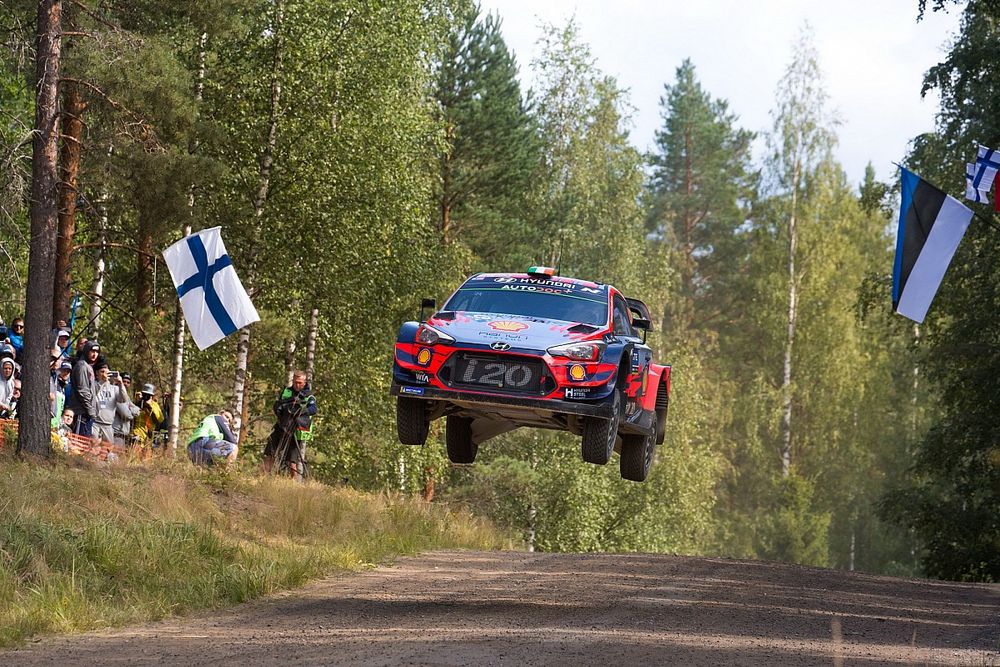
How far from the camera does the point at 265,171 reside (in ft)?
88.7

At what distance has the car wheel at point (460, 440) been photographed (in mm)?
14617

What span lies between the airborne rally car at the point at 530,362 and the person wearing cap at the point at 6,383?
7624 mm

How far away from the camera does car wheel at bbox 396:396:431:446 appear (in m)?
12.7

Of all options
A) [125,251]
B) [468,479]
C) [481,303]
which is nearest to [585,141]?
[468,479]

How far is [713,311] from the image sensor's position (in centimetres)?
6606

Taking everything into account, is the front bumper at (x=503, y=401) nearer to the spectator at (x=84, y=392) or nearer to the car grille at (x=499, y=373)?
the car grille at (x=499, y=373)

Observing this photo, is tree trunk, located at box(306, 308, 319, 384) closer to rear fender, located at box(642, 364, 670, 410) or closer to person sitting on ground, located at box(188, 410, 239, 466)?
person sitting on ground, located at box(188, 410, 239, 466)

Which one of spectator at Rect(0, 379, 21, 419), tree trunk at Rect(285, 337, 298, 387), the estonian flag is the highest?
the estonian flag

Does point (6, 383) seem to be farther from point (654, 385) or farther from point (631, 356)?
point (631, 356)

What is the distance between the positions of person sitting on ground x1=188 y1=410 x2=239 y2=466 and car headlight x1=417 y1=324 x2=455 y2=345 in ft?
26.3

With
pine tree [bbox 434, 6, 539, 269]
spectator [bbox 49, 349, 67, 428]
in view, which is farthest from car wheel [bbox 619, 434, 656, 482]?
pine tree [bbox 434, 6, 539, 269]

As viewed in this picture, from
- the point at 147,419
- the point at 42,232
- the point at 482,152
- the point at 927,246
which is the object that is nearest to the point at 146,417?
the point at 147,419

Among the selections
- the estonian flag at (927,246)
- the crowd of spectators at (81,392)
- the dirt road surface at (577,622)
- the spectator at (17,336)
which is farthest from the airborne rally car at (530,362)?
the spectator at (17,336)

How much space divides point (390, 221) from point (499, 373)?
17.1 m
